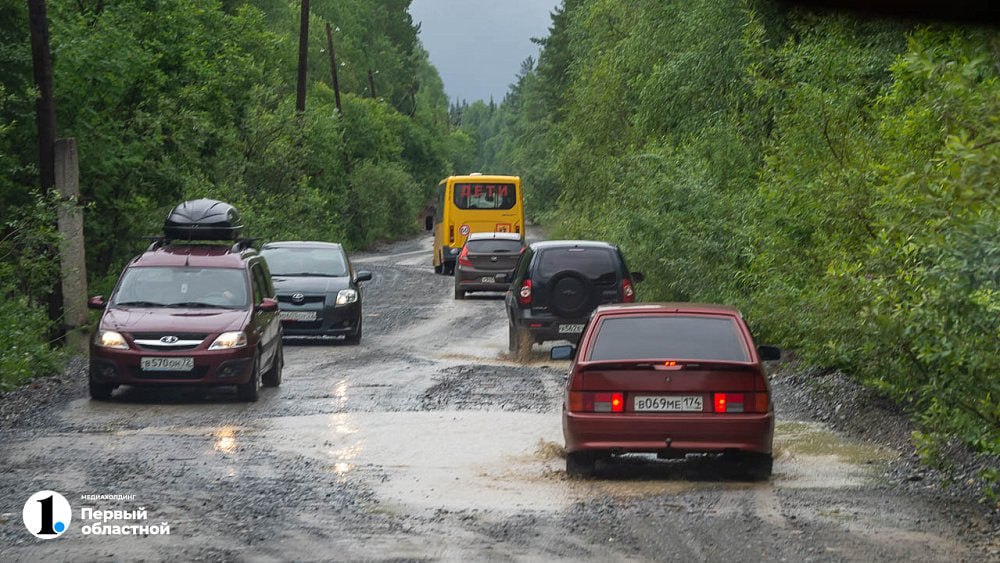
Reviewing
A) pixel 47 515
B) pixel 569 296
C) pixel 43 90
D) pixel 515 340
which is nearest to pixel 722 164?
pixel 569 296

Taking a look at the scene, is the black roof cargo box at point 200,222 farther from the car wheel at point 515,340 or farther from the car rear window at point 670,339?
the car rear window at point 670,339

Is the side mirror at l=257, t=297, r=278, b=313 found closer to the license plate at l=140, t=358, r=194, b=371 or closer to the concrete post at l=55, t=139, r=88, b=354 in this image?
the license plate at l=140, t=358, r=194, b=371

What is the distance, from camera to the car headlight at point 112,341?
1617cm

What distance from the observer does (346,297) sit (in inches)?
961

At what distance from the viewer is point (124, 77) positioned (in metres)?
26.2

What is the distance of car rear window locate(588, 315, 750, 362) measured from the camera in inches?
437

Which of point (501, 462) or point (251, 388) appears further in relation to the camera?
point (251, 388)

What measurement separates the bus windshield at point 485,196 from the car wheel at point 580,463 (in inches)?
1483

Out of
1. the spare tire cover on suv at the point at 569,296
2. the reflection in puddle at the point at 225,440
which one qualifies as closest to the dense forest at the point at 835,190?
the spare tire cover on suv at the point at 569,296

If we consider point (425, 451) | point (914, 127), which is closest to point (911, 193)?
point (914, 127)

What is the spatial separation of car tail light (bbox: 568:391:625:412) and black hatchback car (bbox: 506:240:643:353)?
10.7 metres

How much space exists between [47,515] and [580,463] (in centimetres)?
392

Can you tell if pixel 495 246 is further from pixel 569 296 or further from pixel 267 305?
pixel 267 305

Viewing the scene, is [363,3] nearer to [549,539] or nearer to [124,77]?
[124,77]
